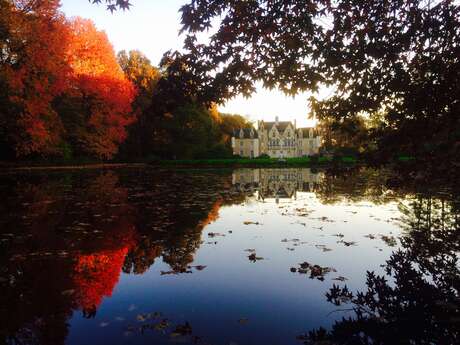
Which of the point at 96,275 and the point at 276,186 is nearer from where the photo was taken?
the point at 96,275

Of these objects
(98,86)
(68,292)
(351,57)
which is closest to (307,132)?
(98,86)

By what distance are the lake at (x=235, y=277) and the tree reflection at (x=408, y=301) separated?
2 centimetres

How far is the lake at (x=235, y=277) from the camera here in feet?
13.0

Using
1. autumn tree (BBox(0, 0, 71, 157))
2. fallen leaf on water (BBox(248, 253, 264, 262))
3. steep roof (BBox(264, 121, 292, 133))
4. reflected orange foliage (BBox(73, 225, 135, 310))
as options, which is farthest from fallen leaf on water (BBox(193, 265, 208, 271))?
steep roof (BBox(264, 121, 292, 133))

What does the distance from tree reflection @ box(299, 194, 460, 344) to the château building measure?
268ft

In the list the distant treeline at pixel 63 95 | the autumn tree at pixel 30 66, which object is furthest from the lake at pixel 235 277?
the autumn tree at pixel 30 66

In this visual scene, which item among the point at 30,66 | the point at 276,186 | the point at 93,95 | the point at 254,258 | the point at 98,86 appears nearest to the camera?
the point at 254,258

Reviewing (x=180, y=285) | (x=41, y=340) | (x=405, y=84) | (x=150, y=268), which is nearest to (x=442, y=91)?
(x=405, y=84)

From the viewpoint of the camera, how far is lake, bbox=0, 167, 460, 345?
396cm

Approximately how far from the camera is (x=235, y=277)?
5.60 metres

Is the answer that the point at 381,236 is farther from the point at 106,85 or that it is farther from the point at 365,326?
the point at 106,85

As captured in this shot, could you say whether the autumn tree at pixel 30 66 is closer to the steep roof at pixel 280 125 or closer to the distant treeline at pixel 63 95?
the distant treeline at pixel 63 95

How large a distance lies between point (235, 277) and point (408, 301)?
2.52 m

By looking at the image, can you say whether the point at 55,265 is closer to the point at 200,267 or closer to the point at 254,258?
the point at 200,267
